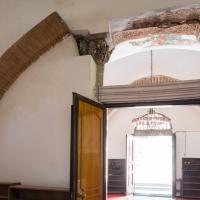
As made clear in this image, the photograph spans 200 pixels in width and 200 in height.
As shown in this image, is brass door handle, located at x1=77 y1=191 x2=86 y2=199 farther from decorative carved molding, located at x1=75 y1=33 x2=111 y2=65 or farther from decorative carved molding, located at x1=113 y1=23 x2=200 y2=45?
decorative carved molding, located at x1=113 y1=23 x2=200 y2=45

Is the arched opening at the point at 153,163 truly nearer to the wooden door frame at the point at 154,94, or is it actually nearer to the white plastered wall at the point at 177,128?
the white plastered wall at the point at 177,128

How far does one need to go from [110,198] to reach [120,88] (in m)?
6.55

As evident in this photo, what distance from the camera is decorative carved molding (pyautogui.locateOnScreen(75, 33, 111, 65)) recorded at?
4.45 metres

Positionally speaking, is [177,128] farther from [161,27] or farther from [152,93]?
[152,93]

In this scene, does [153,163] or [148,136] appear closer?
[148,136]

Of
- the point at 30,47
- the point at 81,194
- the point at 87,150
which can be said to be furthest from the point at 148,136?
the point at 81,194

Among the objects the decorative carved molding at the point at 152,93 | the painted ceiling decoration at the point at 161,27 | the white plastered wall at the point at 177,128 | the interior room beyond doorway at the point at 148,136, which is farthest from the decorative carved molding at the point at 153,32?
the white plastered wall at the point at 177,128

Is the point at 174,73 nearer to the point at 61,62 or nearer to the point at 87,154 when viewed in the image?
the point at 61,62

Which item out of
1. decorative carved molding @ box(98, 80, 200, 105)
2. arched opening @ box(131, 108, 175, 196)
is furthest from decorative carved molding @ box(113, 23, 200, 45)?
arched opening @ box(131, 108, 175, 196)

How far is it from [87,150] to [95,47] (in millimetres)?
1493

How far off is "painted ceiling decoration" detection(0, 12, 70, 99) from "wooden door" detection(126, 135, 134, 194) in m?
7.17

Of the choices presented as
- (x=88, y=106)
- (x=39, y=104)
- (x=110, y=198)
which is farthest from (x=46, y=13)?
(x=110, y=198)

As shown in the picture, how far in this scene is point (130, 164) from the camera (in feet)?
36.4

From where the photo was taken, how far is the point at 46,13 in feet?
14.5
